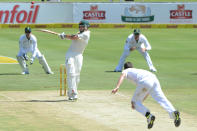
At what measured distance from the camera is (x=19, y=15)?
134 ft

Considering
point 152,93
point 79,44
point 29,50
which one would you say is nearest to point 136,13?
point 29,50

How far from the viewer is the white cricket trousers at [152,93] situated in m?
12.9

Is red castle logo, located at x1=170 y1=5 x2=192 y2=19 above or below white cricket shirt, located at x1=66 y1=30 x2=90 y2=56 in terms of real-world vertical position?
below

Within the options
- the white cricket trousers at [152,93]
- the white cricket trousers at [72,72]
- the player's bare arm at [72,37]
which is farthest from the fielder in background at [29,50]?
the white cricket trousers at [152,93]

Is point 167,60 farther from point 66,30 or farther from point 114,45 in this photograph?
point 66,30

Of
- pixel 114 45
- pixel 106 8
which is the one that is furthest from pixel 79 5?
pixel 114 45

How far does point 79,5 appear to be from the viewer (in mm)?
42250

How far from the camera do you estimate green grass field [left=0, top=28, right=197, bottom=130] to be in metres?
19.4

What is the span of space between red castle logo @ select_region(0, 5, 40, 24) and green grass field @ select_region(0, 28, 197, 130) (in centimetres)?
84

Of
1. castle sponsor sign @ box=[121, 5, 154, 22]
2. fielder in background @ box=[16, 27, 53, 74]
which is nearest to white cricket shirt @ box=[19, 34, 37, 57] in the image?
fielder in background @ box=[16, 27, 53, 74]

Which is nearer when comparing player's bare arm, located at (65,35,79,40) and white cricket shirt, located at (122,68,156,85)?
white cricket shirt, located at (122,68,156,85)

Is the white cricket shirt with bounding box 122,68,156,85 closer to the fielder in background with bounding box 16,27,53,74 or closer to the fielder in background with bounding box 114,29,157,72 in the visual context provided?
the fielder in background with bounding box 16,27,53,74

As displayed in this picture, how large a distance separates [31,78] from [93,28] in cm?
2107

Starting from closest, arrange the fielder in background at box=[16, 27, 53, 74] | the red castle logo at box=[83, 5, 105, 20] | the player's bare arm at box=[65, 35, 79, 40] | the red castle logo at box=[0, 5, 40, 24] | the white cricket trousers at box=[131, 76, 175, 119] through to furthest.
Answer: the white cricket trousers at box=[131, 76, 175, 119] < the player's bare arm at box=[65, 35, 79, 40] < the fielder in background at box=[16, 27, 53, 74] < the red castle logo at box=[0, 5, 40, 24] < the red castle logo at box=[83, 5, 105, 20]
